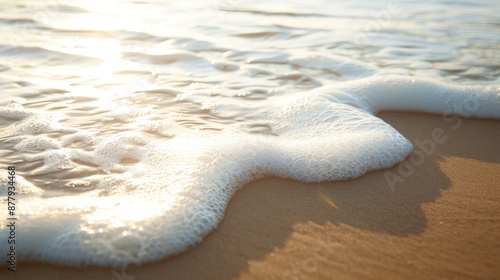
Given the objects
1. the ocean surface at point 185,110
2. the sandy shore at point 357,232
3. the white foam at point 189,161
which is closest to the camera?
the sandy shore at point 357,232

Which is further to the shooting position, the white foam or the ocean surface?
the ocean surface

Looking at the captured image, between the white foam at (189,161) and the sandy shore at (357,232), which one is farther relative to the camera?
the white foam at (189,161)

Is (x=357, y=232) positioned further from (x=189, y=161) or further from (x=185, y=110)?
(x=185, y=110)

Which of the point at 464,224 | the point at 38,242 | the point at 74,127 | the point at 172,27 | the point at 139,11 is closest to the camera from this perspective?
the point at 38,242

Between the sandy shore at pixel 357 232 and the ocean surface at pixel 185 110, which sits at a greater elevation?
the ocean surface at pixel 185 110

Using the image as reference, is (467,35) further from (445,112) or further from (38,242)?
(38,242)

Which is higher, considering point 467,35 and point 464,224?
point 467,35

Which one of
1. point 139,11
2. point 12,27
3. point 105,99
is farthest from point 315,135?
point 139,11
